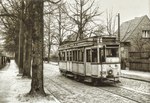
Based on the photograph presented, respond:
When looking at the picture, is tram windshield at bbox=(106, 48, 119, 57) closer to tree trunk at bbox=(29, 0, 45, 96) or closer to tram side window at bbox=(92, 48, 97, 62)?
tram side window at bbox=(92, 48, 97, 62)

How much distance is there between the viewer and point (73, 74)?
23359mm

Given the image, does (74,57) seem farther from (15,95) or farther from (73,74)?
(15,95)

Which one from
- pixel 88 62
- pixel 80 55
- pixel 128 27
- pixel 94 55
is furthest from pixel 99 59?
pixel 128 27

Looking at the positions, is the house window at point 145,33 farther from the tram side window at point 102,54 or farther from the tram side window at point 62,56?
the tram side window at point 102,54

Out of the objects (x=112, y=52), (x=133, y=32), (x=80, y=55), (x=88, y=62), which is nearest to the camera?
(x=112, y=52)

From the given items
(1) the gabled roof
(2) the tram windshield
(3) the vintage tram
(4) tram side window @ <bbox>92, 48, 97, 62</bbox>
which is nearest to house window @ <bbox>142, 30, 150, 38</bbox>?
(1) the gabled roof

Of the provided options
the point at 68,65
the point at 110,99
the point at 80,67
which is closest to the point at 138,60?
the point at 68,65

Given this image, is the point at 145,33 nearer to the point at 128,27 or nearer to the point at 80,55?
the point at 128,27

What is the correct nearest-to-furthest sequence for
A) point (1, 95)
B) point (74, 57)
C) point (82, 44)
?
point (1, 95)
point (82, 44)
point (74, 57)

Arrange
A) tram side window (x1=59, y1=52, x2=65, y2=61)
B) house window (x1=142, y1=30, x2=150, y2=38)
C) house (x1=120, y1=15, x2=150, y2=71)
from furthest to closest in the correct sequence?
house window (x1=142, y1=30, x2=150, y2=38)
house (x1=120, y1=15, x2=150, y2=71)
tram side window (x1=59, y1=52, x2=65, y2=61)

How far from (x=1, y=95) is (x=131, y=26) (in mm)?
42544

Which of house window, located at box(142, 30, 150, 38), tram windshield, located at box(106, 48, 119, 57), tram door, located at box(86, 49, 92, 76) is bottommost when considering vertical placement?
tram door, located at box(86, 49, 92, 76)

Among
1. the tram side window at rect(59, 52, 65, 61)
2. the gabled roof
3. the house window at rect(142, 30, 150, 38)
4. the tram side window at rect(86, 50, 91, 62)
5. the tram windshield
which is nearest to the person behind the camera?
the tram windshield

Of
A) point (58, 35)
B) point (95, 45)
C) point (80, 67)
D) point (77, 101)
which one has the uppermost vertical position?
point (58, 35)
